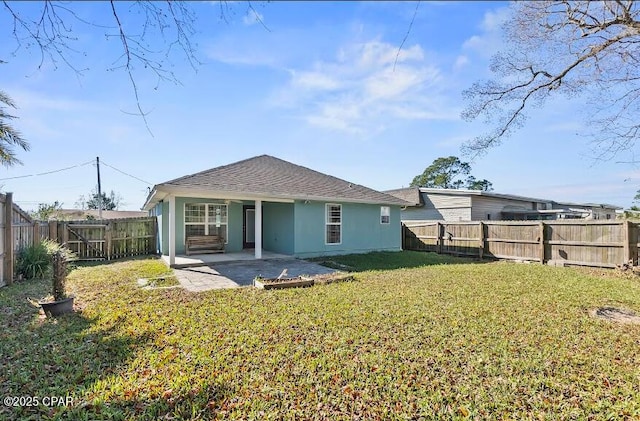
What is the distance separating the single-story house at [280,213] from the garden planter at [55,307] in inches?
208

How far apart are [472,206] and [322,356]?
679 inches

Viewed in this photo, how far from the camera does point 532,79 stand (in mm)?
6676

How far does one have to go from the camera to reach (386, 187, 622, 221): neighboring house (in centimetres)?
1862

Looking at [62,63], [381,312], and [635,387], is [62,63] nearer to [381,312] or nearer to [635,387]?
[381,312]

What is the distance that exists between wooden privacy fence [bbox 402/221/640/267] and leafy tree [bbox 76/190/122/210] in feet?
Result: 135

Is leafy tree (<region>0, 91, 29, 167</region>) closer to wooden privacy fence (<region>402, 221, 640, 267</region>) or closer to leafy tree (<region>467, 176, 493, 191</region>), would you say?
wooden privacy fence (<region>402, 221, 640, 267</region>)

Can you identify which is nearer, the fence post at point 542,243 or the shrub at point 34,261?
the shrub at point 34,261

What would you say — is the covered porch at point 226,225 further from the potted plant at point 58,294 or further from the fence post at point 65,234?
the potted plant at point 58,294

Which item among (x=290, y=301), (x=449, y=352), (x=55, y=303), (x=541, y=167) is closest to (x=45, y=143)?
(x=55, y=303)

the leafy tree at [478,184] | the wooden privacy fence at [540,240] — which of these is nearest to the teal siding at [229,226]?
the wooden privacy fence at [540,240]

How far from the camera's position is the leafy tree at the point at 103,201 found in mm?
39250

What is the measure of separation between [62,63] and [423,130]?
1018 cm

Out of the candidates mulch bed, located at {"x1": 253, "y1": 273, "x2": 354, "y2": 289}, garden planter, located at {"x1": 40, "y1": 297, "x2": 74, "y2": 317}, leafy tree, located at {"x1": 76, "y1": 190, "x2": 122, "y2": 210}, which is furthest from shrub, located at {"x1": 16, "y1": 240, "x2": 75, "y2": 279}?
leafy tree, located at {"x1": 76, "y1": 190, "x2": 122, "y2": 210}

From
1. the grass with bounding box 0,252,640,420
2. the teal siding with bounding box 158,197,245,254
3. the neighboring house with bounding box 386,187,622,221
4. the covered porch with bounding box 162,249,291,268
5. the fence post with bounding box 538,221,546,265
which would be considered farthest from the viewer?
the neighboring house with bounding box 386,187,622,221
